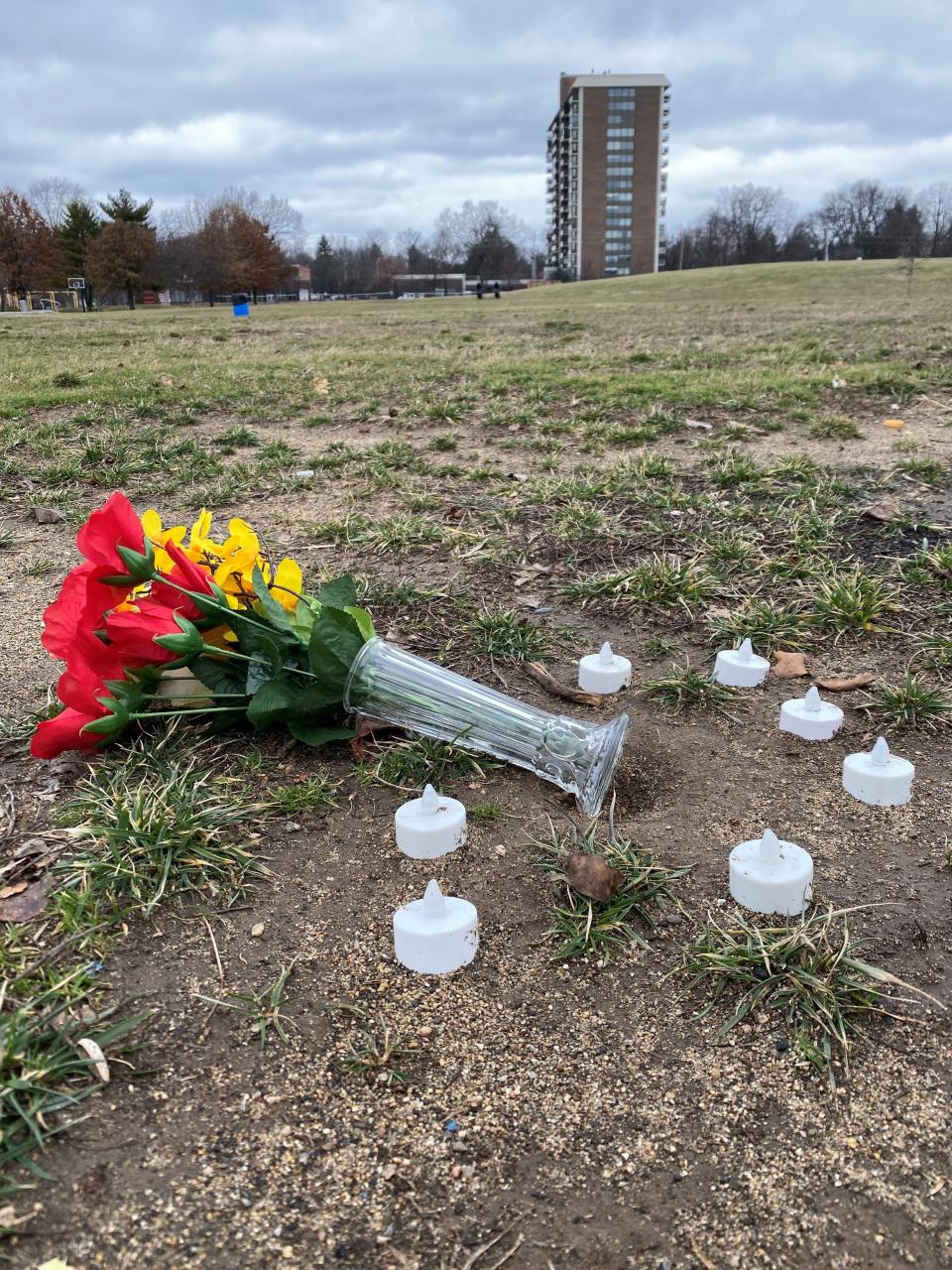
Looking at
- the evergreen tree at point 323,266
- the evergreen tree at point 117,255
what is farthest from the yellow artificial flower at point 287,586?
the evergreen tree at point 323,266

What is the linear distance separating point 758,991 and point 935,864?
63 cm

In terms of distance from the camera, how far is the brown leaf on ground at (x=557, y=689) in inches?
109

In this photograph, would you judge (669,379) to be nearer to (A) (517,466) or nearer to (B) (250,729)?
(A) (517,466)

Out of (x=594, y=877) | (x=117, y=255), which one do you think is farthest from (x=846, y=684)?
(x=117, y=255)

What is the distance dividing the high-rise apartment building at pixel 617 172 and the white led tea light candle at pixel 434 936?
115095 millimetres

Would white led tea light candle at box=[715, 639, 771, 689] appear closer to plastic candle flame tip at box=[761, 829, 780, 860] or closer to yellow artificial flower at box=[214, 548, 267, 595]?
plastic candle flame tip at box=[761, 829, 780, 860]

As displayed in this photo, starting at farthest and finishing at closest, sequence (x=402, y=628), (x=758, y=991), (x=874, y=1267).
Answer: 1. (x=402, y=628)
2. (x=758, y=991)
3. (x=874, y=1267)

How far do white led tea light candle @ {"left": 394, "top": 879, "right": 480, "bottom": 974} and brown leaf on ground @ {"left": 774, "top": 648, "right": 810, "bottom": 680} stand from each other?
1.59m

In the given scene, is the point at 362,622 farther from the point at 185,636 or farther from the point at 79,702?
the point at 79,702

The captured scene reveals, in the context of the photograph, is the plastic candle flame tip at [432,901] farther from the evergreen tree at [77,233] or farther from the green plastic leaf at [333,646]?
the evergreen tree at [77,233]

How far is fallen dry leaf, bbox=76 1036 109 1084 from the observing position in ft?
4.75

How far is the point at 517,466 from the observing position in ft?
18.1

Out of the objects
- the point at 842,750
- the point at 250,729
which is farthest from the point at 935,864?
the point at 250,729

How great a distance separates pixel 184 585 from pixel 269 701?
0.37 metres
